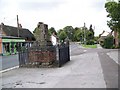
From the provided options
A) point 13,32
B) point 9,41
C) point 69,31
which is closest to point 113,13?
point 9,41

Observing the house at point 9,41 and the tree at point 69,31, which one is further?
the tree at point 69,31

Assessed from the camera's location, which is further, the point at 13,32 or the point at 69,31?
the point at 69,31

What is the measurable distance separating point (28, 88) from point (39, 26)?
37.6ft

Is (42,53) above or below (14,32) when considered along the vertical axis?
below

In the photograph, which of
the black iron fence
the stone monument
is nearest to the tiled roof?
the stone monument

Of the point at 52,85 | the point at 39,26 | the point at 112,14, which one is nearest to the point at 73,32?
the point at 112,14

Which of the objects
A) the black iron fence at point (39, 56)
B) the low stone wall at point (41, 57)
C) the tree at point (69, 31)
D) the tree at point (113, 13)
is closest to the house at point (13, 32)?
the tree at point (113, 13)

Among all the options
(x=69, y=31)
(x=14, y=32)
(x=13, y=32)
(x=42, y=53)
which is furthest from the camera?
(x=69, y=31)

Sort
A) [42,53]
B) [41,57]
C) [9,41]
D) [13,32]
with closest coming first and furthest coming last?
1. [41,57]
2. [42,53]
3. [9,41]
4. [13,32]

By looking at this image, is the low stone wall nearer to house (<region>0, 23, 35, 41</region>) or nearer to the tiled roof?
house (<region>0, 23, 35, 41</region>)

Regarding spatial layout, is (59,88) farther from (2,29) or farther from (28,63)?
(2,29)

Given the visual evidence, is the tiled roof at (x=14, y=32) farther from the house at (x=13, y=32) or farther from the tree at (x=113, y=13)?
the tree at (x=113, y=13)

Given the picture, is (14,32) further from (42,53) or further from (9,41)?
(42,53)

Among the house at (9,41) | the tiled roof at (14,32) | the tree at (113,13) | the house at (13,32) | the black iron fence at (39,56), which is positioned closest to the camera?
the black iron fence at (39,56)
